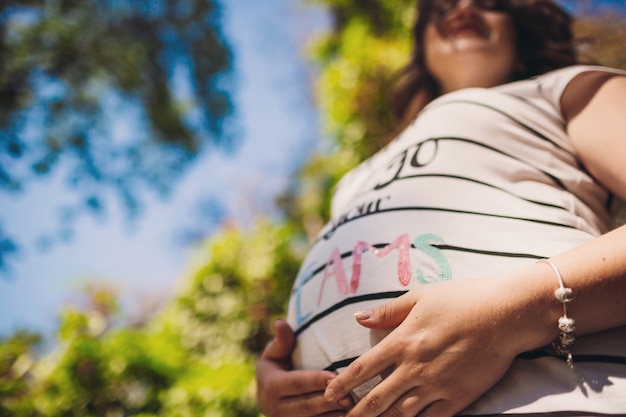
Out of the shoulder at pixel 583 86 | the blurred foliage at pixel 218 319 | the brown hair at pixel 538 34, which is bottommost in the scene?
the blurred foliage at pixel 218 319

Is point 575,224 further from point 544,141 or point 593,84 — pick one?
A: point 593,84

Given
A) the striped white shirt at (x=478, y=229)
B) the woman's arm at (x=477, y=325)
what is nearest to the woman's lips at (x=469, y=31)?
the striped white shirt at (x=478, y=229)

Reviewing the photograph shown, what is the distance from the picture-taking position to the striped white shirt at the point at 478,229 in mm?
702

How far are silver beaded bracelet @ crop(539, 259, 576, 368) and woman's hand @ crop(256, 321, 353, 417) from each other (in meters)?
0.41

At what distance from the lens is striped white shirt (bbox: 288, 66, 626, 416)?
702 millimetres

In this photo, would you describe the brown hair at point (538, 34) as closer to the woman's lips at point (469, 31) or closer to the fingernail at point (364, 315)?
the woman's lips at point (469, 31)

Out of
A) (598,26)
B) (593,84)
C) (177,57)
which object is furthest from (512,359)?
(177,57)

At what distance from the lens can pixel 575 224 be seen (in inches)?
35.3

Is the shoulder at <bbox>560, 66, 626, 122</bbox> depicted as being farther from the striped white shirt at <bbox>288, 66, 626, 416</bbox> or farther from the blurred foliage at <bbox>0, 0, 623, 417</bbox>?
the blurred foliage at <bbox>0, 0, 623, 417</bbox>

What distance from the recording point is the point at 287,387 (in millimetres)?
923

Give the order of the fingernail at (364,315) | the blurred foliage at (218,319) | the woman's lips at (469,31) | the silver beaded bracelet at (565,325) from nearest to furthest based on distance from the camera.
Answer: the silver beaded bracelet at (565,325)
the fingernail at (364,315)
the woman's lips at (469,31)
the blurred foliage at (218,319)

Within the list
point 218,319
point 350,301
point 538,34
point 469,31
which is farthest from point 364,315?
point 218,319

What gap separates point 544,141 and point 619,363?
0.55 m

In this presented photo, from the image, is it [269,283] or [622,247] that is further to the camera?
[269,283]
